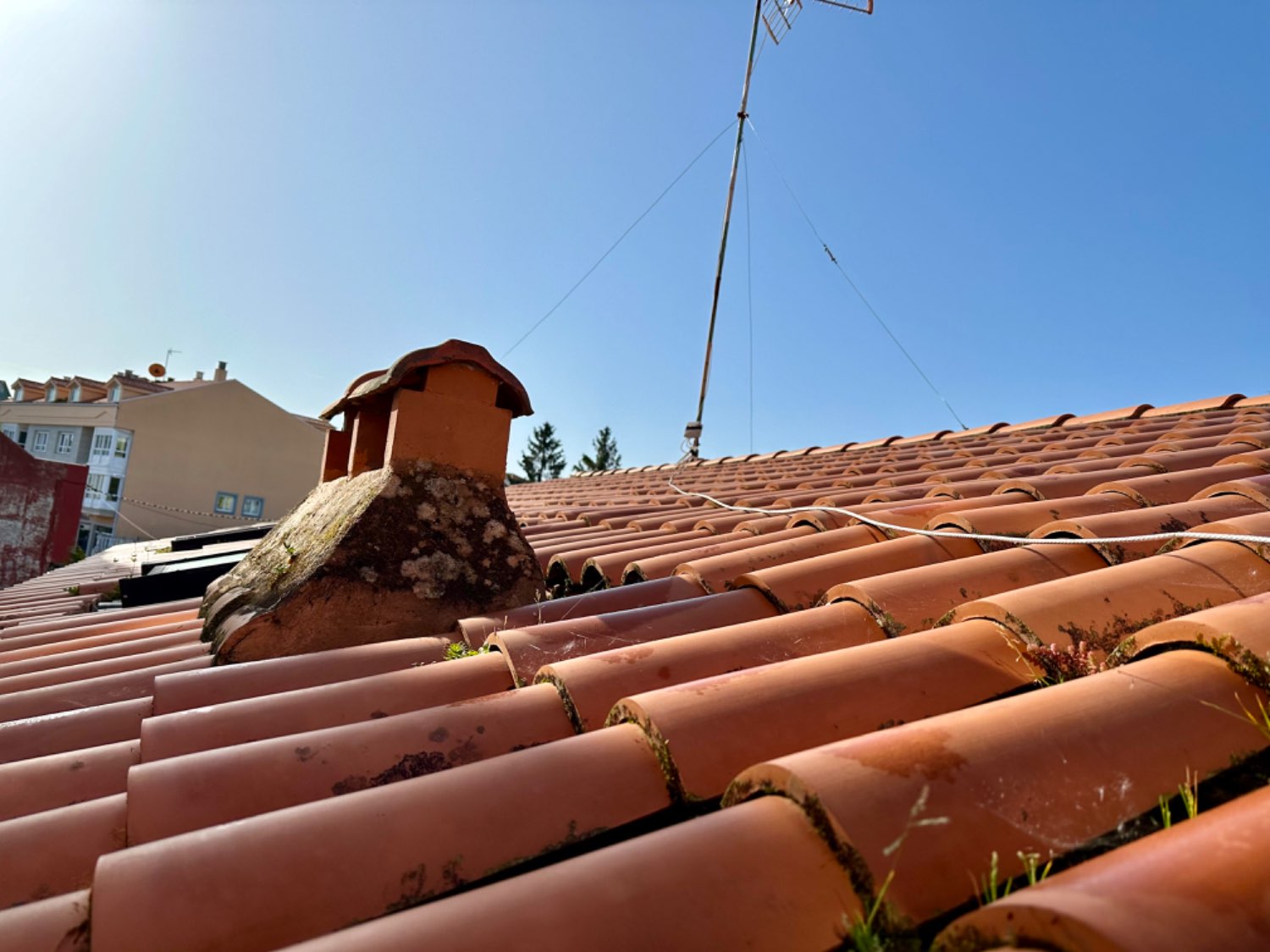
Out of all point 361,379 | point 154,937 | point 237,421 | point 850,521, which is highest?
point 237,421

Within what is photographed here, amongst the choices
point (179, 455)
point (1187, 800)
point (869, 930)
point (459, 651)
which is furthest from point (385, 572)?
point (179, 455)

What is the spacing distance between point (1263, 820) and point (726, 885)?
1.91 ft

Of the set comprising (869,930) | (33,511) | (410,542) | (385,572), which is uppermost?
(33,511)

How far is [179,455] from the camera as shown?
30031mm

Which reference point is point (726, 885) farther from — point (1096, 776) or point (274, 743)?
point (274, 743)

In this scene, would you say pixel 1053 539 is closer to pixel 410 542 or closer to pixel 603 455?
pixel 410 542

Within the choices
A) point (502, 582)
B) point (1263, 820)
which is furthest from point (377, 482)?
point (1263, 820)

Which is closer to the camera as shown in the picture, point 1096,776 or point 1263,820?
point 1263,820

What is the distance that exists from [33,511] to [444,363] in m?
18.6

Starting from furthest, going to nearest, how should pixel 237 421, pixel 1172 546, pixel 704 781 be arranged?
pixel 237 421
pixel 1172 546
pixel 704 781

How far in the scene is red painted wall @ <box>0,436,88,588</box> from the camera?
628 inches

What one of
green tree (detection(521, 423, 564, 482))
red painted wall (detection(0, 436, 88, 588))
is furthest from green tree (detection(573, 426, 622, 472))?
red painted wall (detection(0, 436, 88, 588))

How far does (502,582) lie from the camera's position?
277 centimetres

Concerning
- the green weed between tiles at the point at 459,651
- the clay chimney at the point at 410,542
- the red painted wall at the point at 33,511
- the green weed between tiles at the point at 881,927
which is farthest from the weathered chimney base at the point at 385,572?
the red painted wall at the point at 33,511
